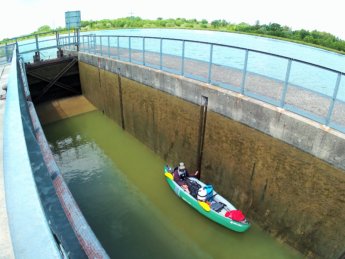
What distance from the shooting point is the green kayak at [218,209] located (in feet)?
25.4

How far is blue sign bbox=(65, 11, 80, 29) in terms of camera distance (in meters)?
22.5

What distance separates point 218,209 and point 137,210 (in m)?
2.85

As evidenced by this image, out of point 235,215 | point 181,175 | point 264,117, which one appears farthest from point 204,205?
point 264,117

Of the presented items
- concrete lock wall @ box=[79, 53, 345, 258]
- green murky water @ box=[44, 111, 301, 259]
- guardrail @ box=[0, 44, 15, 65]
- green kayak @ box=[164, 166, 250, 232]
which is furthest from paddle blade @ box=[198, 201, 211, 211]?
guardrail @ box=[0, 44, 15, 65]

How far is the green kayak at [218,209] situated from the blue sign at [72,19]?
18.8 metres

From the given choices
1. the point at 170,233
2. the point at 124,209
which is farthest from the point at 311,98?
the point at 124,209

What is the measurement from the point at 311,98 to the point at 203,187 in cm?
414

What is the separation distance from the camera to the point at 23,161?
1.75 m

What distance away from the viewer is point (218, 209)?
8125 millimetres

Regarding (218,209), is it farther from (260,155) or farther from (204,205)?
(260,155)

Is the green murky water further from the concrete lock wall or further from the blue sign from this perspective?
the blue sign

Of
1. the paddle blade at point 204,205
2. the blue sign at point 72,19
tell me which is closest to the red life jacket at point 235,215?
the paddle blade at point 204,205

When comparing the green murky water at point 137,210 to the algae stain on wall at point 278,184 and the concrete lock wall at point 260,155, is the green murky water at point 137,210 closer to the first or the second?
the algae stain on wall at point 278,184

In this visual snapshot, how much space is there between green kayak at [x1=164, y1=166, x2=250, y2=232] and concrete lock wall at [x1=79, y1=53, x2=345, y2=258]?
611mm
